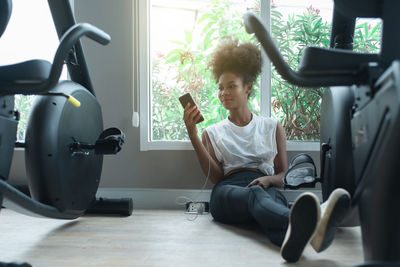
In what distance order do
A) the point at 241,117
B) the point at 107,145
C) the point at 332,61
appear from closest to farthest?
the point at 332,61, the point at 107,145, the point at 241,117

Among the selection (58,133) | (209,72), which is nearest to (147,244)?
(58,133)

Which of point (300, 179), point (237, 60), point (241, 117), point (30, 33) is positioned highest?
point (30, 33)

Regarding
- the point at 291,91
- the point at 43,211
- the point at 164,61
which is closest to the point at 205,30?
the point at 164,61

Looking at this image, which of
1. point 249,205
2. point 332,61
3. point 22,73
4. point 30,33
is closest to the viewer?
point 332,61

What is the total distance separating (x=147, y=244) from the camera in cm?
138

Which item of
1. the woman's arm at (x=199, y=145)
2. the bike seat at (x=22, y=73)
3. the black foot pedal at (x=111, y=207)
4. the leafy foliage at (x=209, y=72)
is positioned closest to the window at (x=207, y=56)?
the leafy foliage at (x=209, y=72)

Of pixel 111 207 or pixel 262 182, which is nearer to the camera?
pixel 262 182

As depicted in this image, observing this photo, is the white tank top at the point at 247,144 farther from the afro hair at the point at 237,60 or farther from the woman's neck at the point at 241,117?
the afro hair at the point at 237,60

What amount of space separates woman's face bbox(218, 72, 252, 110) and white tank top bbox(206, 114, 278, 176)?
14 cm

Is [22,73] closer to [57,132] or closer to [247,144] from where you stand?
[57,132]

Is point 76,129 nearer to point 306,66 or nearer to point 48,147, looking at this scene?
point 48,147

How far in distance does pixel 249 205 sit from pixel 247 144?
1.72 feet

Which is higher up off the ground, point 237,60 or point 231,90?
point 237,60

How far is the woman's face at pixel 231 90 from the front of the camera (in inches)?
76.1
